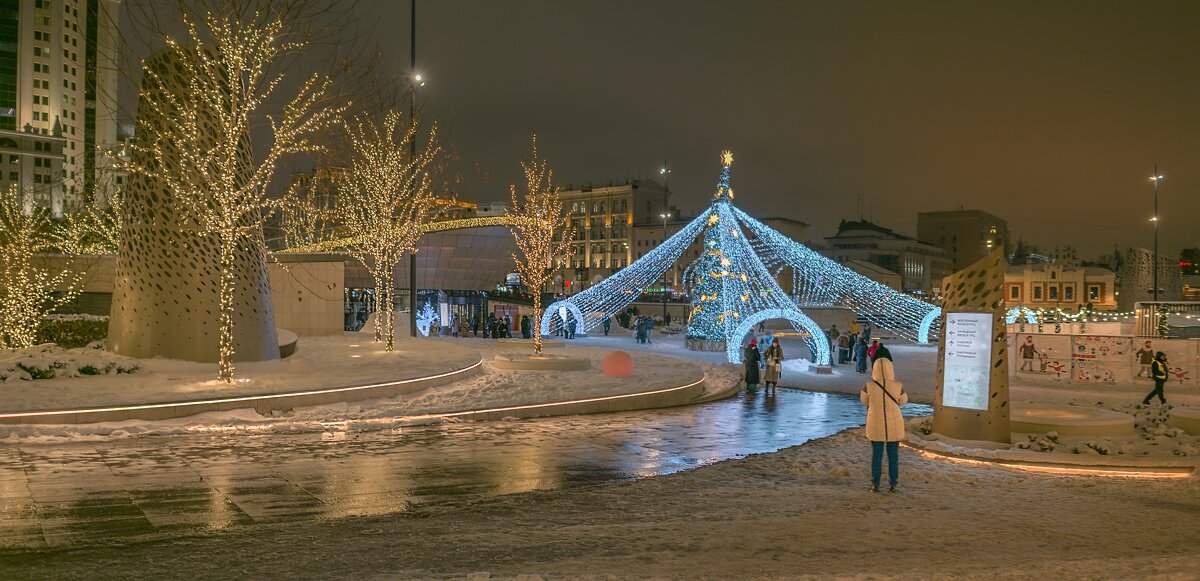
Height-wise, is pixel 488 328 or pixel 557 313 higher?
pixel 557 313

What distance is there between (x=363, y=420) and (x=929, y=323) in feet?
106

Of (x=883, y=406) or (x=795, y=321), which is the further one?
(x=795, y=321)

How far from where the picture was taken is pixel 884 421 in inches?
363

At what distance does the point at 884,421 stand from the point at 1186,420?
310 inches

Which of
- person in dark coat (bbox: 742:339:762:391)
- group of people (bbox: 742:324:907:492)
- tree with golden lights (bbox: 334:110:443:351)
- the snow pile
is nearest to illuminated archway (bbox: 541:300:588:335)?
tree with golden lights (bbox: 334:110:443:351)

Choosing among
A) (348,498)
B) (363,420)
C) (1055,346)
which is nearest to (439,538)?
(348,498)

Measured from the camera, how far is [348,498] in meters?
8.47

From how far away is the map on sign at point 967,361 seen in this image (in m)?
12.0

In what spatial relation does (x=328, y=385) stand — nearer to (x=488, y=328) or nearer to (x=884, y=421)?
(x=884, y=421)

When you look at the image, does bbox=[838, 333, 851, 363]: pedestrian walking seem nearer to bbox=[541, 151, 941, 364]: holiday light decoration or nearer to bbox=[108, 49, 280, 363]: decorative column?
bbox=[541, 151, 941, 364]: holiday light decoration

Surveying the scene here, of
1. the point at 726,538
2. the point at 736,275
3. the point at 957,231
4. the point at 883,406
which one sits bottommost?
the point at 726,538

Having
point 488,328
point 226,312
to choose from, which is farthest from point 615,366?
point 488,328

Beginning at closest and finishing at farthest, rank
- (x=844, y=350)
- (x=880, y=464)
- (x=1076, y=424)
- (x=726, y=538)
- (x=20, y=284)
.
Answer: (x=726, y=538), (x=880, y=464), (x=1076, y=424), (x=20, y=284), (x=844, y=350)

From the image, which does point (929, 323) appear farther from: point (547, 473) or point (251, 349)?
point (547, 473)
